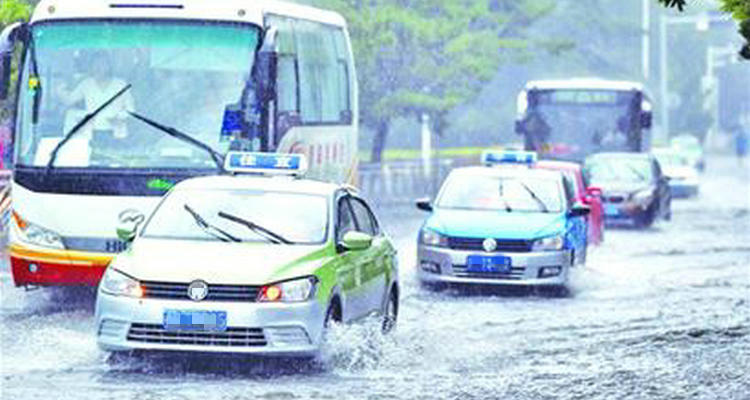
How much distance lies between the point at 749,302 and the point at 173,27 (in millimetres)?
6922

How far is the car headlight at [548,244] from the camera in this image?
67.4 ft

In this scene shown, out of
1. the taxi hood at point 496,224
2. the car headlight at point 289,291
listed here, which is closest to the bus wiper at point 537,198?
the taxi hood at point 496,224

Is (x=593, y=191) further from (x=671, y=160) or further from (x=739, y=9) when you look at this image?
(x=671, y=160)

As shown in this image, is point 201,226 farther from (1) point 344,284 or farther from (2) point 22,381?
(2) point 22,381

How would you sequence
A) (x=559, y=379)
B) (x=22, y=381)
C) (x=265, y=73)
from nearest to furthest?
1. (x=22, y=381)
2. (x=559, y=379)
3. (x=265, y=73)

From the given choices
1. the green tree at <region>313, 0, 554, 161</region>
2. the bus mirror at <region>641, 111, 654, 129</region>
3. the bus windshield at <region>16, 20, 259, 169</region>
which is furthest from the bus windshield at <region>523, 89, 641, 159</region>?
the bus windshield at <region>16, 20, 259, 169</region>

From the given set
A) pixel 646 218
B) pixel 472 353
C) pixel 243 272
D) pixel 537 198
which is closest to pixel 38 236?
pixel 472 353

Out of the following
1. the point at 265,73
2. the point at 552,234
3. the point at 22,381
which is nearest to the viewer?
the point at 22,381

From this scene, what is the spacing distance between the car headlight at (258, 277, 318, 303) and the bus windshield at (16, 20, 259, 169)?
4.99 metres

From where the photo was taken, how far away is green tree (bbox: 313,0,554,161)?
1698 inches

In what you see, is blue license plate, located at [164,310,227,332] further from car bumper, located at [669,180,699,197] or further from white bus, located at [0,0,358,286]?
car bumper, located at [669,180,699,197]

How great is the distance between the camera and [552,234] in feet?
67.8

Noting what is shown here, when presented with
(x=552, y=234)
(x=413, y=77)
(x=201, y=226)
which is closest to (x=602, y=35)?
(x=413, y=77)

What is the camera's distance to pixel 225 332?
1270 cm
